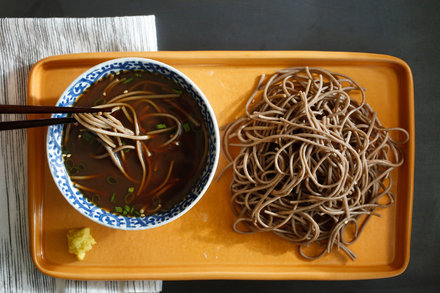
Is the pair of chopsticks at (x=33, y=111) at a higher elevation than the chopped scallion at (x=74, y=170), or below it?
higher

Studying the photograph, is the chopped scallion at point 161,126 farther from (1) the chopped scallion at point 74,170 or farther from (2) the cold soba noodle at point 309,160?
(1) the chopped scallion at point 74,170

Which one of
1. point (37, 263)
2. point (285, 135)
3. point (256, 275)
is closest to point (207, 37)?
point (285, 135)

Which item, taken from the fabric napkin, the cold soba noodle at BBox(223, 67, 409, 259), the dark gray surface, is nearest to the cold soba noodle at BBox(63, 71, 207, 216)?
the cold soba noodle at BBox(223, 67, 409, 259)

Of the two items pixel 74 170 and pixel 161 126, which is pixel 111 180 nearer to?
pixel 74 170

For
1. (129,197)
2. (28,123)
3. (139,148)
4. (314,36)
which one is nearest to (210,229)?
(129,197)

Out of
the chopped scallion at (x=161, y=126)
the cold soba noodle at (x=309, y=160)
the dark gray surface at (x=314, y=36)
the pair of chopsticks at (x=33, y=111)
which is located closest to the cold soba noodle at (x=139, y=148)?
the chopped scallion at (x=161, y=126)
